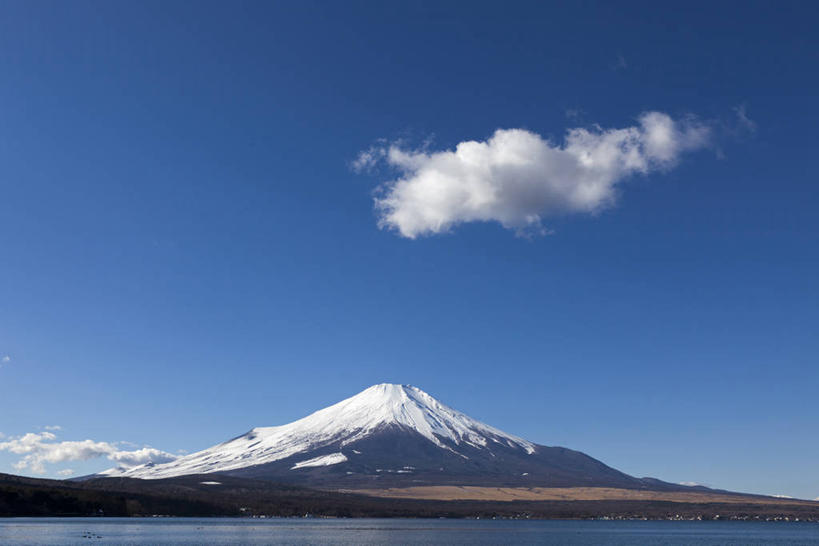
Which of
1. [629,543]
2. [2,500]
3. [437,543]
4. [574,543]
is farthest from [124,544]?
[2,500]

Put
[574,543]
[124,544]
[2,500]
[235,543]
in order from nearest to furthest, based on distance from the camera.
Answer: [124,544], [235,543], [574,543], [2,500]

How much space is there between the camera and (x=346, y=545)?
122625 millimetres

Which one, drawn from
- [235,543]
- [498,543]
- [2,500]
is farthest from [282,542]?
[2,500]

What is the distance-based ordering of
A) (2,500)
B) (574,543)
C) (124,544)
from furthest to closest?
(2,500)
(574,543)
(124,544)

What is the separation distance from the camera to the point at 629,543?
146m

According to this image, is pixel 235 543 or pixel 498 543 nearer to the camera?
pixel 235 543

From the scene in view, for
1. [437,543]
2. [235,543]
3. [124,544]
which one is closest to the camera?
[124,544]

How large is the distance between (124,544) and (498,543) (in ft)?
209

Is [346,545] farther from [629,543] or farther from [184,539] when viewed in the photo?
[629,543]

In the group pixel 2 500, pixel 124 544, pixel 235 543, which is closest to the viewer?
pixel 124 544

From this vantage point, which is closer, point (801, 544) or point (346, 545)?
point (346, 545)

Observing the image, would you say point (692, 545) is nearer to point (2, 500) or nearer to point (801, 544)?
point (801, 544)

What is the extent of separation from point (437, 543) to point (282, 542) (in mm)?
Answer: 26831

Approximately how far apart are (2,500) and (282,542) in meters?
114
